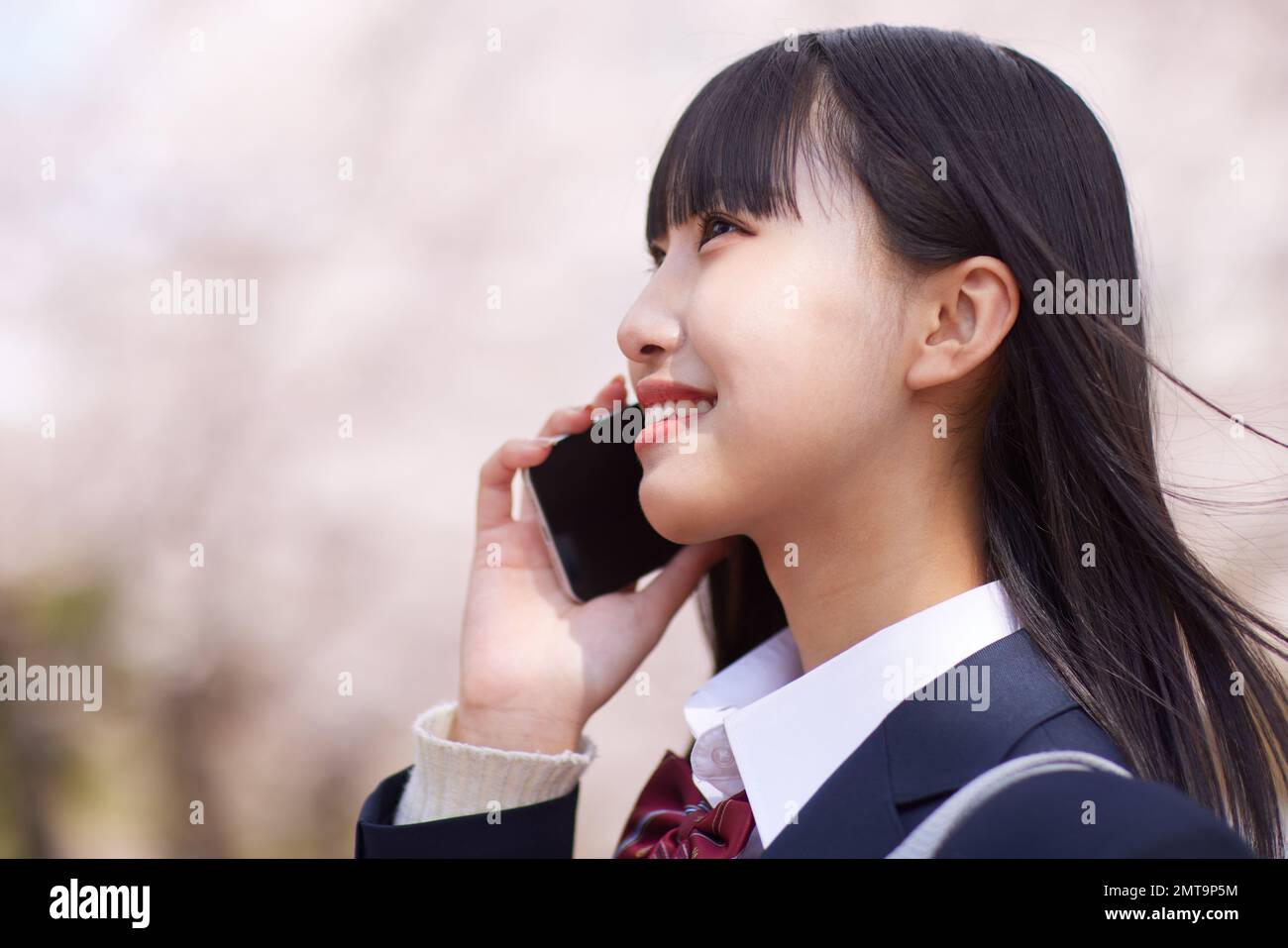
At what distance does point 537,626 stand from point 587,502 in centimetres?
21

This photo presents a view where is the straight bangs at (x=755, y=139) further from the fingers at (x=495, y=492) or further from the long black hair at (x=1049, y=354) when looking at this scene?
the fingers at (x=495, y=492)

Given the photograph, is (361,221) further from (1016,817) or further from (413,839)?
(1016,817)

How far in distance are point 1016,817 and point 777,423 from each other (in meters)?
0.49

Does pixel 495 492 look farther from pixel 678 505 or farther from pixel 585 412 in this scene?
pixel 678 505

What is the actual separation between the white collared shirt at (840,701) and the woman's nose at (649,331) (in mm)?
421

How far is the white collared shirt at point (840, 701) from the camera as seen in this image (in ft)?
3.82

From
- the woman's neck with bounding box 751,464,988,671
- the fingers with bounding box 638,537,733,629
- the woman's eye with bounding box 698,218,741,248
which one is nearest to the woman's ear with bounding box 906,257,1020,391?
the woman's neck with bounding box 751,464,988,671

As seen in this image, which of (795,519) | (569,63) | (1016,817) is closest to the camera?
(1016,817)

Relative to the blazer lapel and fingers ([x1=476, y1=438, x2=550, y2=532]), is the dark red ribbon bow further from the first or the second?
fingers ([x1=476, y1=438, x2=550, y2=532])

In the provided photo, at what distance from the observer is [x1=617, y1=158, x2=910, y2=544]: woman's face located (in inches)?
46.4

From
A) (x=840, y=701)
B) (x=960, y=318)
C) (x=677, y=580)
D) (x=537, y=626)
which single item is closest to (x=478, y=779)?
(x=537, y=626)

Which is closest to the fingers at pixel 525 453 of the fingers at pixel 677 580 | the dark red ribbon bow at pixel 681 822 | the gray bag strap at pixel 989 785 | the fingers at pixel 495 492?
the fingers at pixel 495 492

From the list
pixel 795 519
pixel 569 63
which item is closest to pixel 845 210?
pixel 795 519
